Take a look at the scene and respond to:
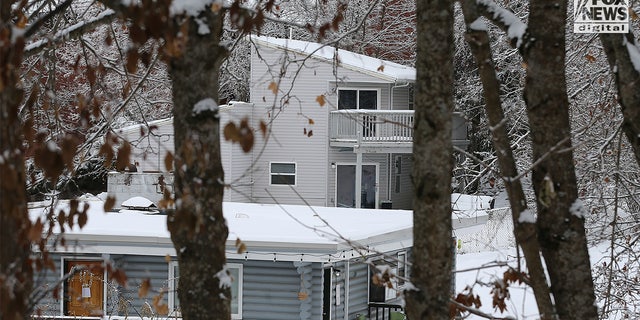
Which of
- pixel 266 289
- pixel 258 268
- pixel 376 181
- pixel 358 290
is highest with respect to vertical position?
pixel 376 181

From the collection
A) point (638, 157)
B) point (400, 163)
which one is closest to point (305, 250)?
point (638, 157)

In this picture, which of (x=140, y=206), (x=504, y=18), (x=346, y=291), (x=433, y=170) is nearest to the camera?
(x=433, y=170)

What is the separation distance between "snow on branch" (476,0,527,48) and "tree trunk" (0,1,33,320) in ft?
9.79

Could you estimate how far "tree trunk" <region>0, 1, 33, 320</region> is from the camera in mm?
2746

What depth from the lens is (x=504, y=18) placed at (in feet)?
16.9

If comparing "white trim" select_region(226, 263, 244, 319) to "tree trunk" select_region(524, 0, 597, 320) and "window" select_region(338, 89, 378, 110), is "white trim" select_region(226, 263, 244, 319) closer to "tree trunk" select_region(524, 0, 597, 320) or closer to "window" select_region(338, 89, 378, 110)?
"tree trunk" select_region(524, 0, 597, 320)

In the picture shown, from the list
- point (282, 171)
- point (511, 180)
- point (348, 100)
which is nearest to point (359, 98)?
point (348, 100)

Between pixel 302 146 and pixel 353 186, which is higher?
pixel 302 146

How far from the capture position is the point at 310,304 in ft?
45.4

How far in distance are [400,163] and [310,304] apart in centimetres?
1531

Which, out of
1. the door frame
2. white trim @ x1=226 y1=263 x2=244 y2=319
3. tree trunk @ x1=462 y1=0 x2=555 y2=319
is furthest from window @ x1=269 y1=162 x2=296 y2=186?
tree trunk @ x1=462 y1=0 x2=555 y2=319

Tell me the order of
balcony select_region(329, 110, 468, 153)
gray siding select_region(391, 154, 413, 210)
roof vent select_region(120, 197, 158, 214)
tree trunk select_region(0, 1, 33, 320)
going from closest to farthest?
tree trunk select_region(0, 1, 33, 320) → roof vent select_region(120, 197, 158, 214) → balcony select_region(329, 110, 468, 153) → gray siding select_region(391, 154, 413, 210)

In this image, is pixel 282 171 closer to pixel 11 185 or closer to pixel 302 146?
pixel 302 146

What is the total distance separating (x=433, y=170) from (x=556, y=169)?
117cm
